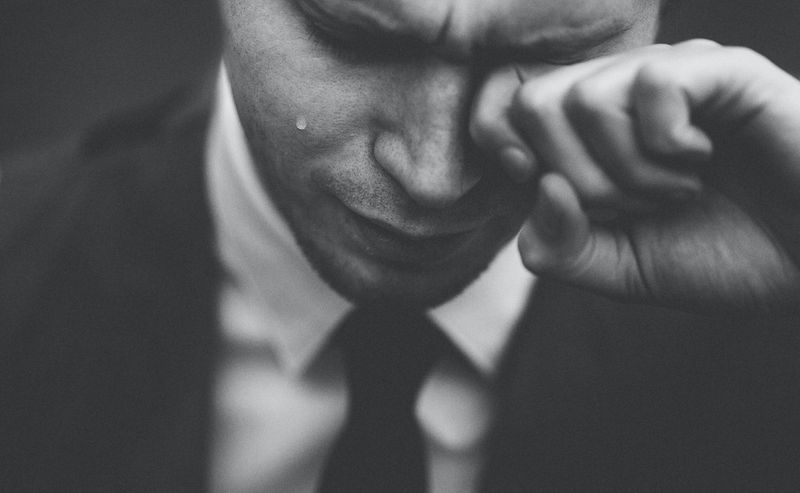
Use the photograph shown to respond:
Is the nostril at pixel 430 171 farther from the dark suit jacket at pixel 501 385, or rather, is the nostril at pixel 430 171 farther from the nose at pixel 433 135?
the dark suit jacket at pixel 501 385

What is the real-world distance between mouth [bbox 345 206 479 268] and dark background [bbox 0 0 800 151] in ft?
6.65

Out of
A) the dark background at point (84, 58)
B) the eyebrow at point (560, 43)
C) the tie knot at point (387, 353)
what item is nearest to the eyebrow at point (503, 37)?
the eyebrow at point (560, 43)

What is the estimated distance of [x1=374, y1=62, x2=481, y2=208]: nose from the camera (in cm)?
88

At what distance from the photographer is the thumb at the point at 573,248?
2.50 ft

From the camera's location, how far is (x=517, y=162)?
2.70 feet

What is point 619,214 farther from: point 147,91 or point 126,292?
point 147,91

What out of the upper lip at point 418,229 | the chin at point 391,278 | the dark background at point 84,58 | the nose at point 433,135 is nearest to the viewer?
the nose at point 433,135

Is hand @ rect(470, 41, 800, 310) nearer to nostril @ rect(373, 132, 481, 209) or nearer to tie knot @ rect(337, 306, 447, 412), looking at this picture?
nostril @ rect(373, 132, 481, 209)

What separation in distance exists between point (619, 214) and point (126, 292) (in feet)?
2.85

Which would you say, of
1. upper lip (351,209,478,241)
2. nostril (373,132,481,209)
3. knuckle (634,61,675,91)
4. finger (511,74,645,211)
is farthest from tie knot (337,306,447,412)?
knuckle (634,61,675,91)

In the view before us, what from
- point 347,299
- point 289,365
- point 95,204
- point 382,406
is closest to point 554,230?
point 347,299

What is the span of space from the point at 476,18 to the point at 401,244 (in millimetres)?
347

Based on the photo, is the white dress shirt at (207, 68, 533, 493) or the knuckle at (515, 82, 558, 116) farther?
the white dress shirt at (207, 68, 533, 493)

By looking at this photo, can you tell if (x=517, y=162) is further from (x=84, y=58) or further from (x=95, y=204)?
(x=84, y=58)
